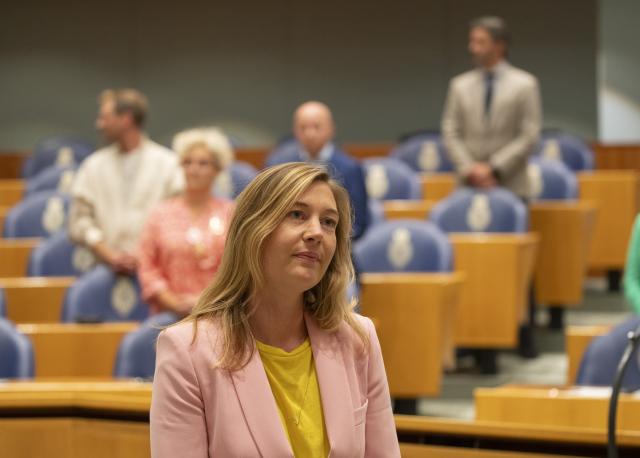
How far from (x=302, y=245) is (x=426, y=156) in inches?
302

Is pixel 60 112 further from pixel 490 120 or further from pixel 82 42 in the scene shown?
pixel 490 120

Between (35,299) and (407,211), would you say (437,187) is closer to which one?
(407,211)

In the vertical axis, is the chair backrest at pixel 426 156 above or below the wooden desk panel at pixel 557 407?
above

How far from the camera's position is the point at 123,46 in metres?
12.6

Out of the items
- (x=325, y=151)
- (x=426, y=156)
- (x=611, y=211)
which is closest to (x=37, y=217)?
(x=325, y=151)

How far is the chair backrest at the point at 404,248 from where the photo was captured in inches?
239

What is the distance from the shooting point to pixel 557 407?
351 centimetres

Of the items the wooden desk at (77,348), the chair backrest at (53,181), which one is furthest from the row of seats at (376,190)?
the wooden desk at (77,348)

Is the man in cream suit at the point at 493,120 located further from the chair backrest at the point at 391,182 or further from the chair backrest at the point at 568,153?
the chair backrest at the point at 568,153

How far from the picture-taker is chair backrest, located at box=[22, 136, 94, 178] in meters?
10.8

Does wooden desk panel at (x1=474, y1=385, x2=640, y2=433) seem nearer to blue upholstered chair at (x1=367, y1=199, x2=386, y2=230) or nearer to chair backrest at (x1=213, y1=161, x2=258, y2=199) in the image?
blue upholstered chair at (x1=367, y1=199, x2=386, y2=230)

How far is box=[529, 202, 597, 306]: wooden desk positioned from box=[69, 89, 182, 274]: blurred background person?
223 centimetres

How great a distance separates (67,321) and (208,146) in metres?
1.01

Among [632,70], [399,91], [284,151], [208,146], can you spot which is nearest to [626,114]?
[632,70]
